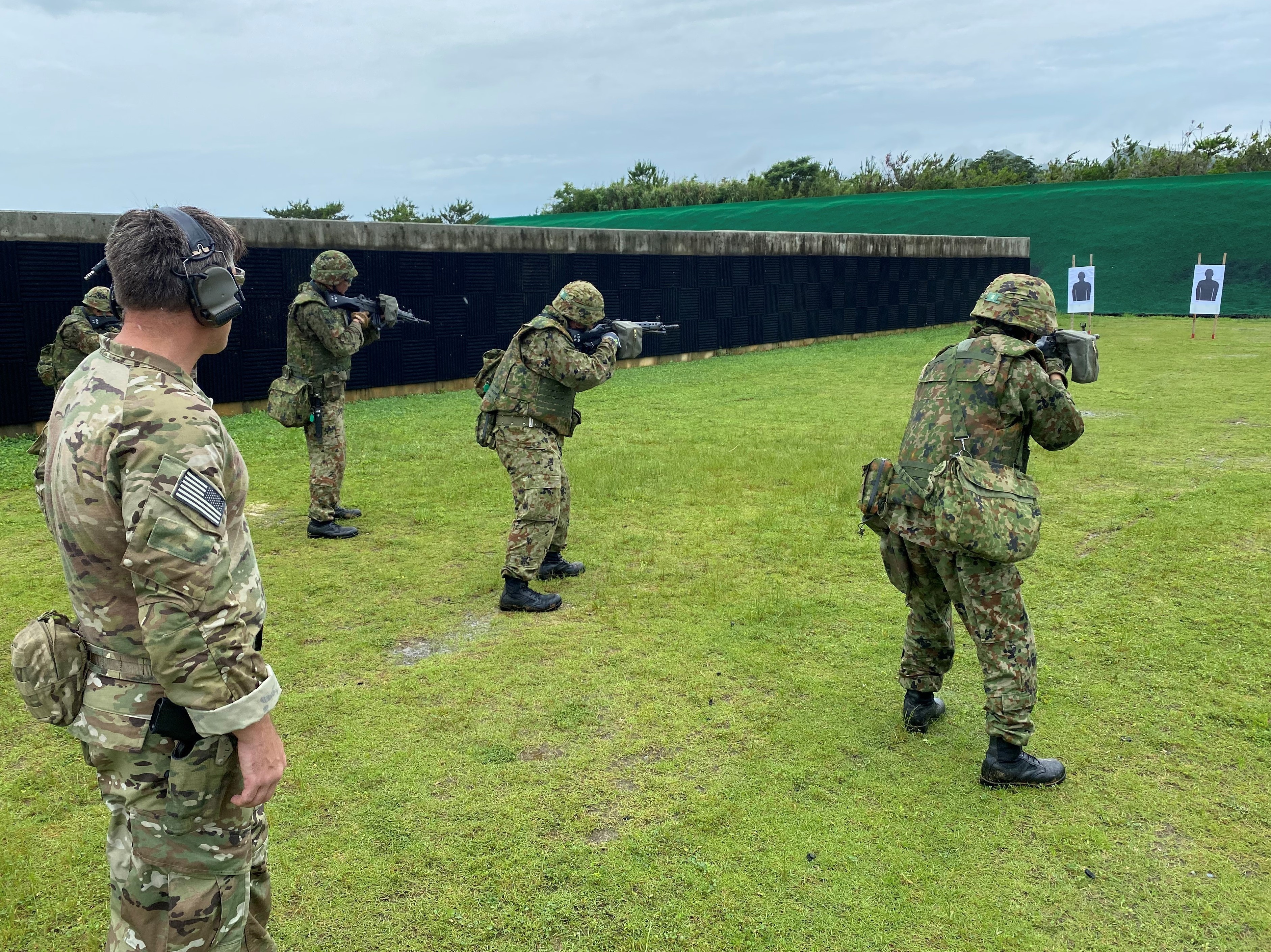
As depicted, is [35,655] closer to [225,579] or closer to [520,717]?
[225,579]

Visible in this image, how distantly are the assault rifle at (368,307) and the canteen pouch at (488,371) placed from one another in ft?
5.50

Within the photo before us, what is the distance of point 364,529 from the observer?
7125mm

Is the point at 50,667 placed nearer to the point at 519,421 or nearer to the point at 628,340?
the point at 519,421

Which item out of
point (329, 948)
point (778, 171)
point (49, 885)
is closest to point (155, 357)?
point (329, 948)

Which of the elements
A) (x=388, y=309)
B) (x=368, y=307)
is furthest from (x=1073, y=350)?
(x=388, y=309)

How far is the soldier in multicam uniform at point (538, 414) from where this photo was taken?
547 centimetres

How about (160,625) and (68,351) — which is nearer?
(160,625)

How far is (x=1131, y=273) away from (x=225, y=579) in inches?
1055

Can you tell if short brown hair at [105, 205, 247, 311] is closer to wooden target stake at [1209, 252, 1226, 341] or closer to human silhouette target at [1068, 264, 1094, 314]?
wooden target stake at [1209, 252, 1226, 341]

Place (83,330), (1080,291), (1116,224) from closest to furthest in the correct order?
(83,330), (1080,291), (1116,224)

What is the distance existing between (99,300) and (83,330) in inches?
16.8

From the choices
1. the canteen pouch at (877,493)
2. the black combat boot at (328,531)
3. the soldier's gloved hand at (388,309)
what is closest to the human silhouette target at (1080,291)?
the soldier's gloved hand at (388,309)

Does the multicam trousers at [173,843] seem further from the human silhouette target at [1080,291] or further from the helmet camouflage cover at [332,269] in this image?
the human silhouette target at [1080,291]

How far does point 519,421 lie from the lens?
219 inches
